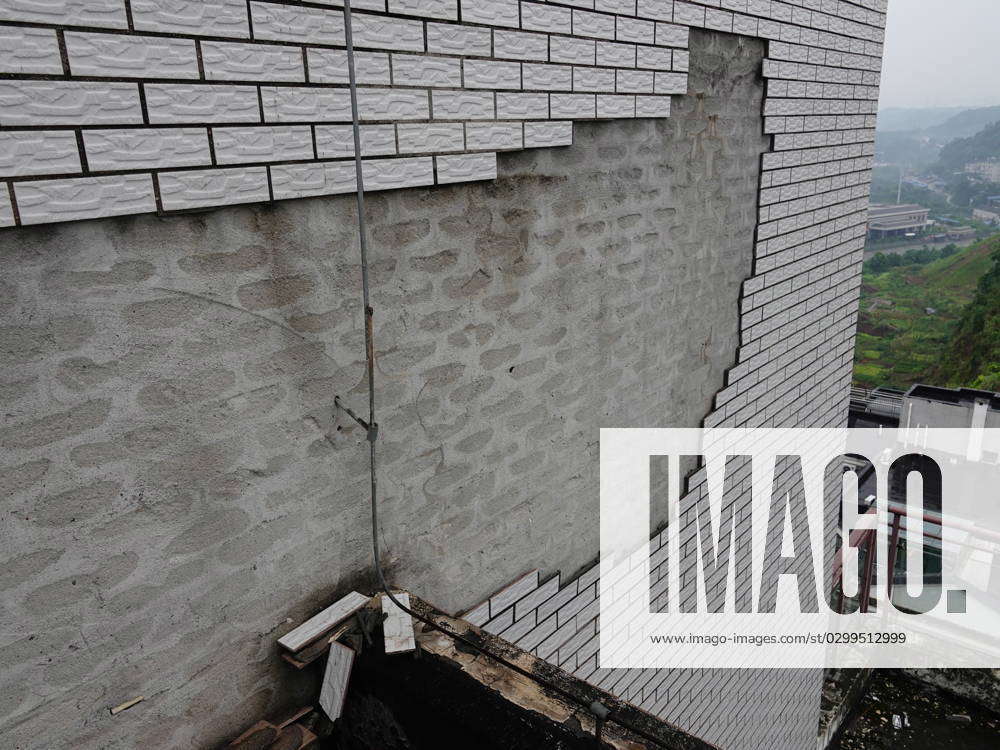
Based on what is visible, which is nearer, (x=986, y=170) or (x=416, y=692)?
(x=416, y=692)

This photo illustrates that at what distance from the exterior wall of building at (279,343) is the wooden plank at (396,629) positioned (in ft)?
0.62

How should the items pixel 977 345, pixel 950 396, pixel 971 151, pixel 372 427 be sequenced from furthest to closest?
1. pixel 971 151
2. pixel 977 345
3. pixel 950 396
4. pixel 372 427

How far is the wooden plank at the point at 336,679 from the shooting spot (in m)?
2.19

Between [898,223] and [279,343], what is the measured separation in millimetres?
108547

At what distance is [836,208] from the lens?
5.21 meters

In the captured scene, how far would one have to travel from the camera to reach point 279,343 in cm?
197

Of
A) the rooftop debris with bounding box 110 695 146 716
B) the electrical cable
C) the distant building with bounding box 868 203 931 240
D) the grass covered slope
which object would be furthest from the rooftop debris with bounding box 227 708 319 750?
the distant building with bounding box 868 203 931 240

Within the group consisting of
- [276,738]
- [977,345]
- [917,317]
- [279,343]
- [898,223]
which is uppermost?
[279,343]

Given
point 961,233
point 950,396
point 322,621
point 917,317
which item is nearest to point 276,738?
point 322,621

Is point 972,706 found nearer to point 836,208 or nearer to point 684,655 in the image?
point 684,655

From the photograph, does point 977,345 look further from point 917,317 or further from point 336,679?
point 336,679

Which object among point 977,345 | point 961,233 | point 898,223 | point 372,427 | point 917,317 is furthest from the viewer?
point 898,223

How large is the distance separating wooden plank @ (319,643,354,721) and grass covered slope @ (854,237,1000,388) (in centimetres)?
4121

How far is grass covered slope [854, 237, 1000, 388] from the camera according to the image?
44250 millimetres
